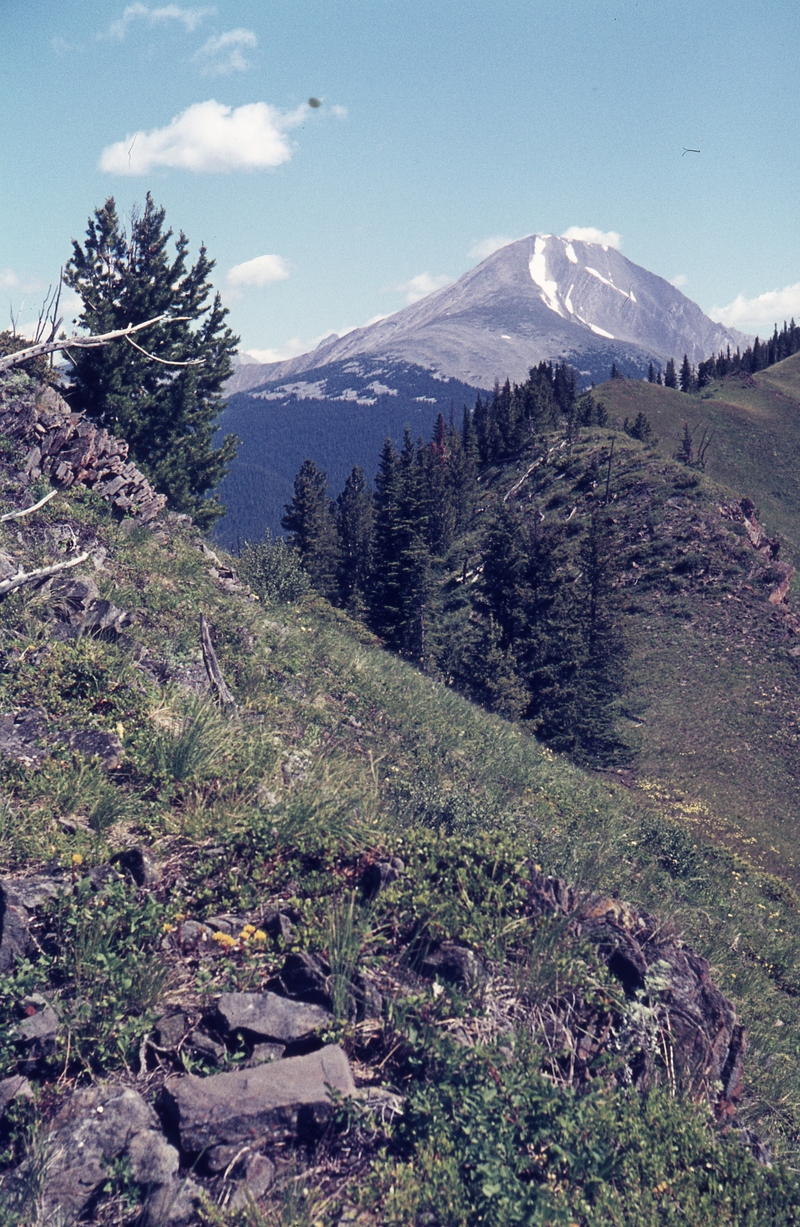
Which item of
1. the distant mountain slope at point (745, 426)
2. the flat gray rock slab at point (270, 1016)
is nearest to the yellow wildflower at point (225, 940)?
the flat gray rock slab at point (270, 1016)

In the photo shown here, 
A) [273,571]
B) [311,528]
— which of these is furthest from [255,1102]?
[311,528]

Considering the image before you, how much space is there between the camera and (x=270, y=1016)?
141 inches

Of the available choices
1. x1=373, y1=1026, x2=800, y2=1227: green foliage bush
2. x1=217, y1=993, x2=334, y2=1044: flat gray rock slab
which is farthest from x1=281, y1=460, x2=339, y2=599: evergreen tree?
x1=373, y1=1026, x2=800, y2=1227: green foliage bush

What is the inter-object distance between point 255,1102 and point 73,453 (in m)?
13.8

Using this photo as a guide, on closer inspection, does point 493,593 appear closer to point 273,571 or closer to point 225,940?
point 273,571

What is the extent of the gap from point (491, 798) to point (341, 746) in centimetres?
195

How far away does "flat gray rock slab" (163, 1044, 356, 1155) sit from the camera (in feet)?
9.97

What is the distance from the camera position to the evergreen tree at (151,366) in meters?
25.2

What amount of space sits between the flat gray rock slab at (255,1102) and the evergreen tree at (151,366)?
80.1 feet

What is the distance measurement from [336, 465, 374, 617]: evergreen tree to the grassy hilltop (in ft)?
141

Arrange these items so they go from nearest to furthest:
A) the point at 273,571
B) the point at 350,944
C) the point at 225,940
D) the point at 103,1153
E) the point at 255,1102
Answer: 1. the point at 103,1153
2. the point at 255,1102
3. the point at 350,944
4. the point at 225,940
5. the point at 273,571

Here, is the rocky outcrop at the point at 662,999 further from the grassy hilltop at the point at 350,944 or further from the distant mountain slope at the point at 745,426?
the distant mountain slope at the point at 745,426

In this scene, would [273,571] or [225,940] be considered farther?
[273,571]

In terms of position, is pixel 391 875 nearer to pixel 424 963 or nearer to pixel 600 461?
pixel 424 963
